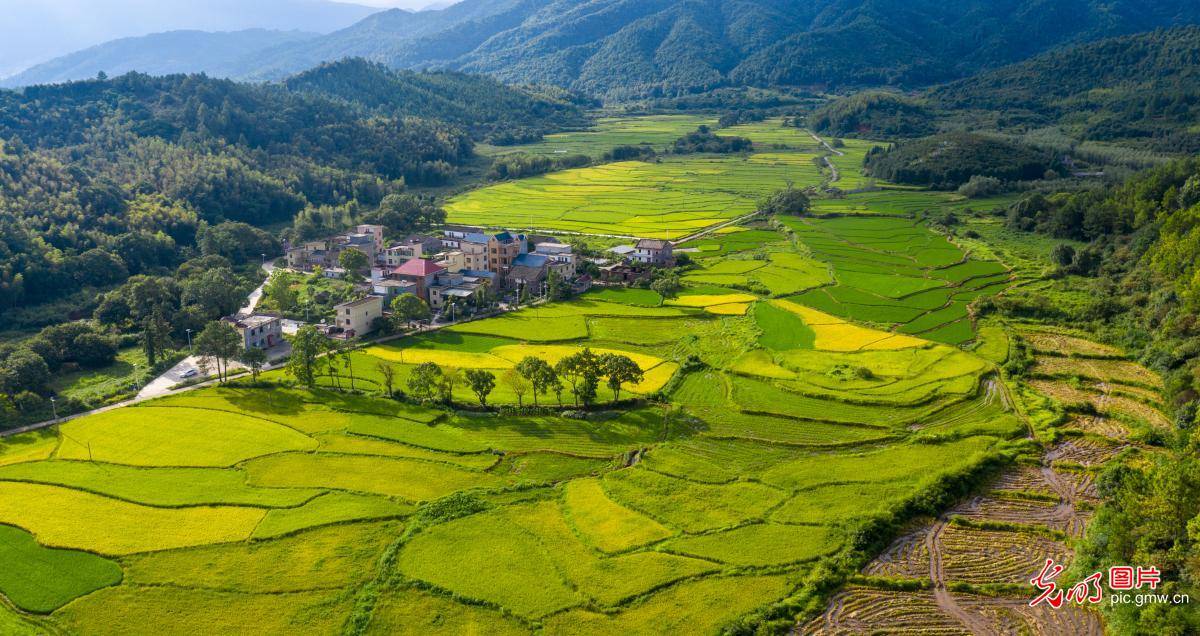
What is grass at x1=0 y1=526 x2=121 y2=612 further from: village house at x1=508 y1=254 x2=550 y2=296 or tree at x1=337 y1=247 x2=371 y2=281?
tree at x1=337 y1=247 x2=371 y2=281

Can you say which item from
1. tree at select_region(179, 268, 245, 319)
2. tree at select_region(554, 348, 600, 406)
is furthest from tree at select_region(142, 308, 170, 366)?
tree at select_region(554, 348, 600, 406)

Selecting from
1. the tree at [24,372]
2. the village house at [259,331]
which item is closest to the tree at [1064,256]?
the village house at [259,331]

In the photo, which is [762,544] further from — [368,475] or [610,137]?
[610,137]

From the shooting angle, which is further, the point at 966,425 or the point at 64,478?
the point at 966,425

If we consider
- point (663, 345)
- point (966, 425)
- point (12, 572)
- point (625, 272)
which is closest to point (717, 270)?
point (625, 272)

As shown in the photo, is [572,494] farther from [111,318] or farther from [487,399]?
[111,318]

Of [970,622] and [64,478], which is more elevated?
[64,478]

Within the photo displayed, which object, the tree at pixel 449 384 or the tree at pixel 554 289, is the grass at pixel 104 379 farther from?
the tree at pixel 554 289
